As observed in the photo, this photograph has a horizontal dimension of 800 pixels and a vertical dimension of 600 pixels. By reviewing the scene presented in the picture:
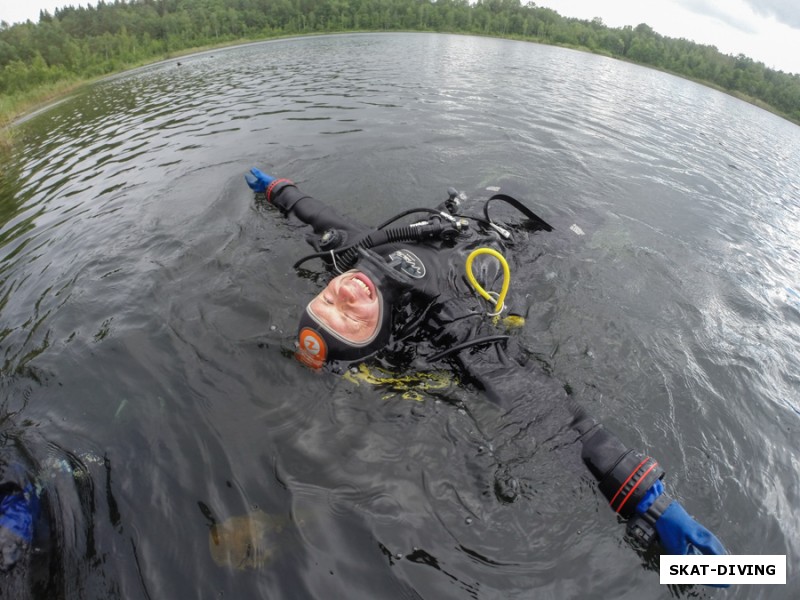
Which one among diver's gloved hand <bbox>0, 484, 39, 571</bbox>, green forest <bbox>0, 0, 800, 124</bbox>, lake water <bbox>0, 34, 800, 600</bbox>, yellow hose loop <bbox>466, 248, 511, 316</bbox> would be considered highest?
green forest <bbox>0, 0, 800, 124</bbox>

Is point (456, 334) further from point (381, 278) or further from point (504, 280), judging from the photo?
point (381, 278)

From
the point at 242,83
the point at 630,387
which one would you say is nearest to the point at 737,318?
the point at 630,387

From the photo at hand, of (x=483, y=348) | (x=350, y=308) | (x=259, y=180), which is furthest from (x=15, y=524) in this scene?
(x=259, y=180)

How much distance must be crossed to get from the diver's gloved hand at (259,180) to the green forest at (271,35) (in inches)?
844

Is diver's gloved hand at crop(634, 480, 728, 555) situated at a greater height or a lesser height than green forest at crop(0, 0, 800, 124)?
lesser

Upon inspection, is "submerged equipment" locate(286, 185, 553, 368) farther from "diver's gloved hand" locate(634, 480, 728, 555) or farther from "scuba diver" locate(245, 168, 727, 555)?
"diver's gloved hand" locate(634, 480, 728, 555)

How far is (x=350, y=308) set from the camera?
2994 millimetres

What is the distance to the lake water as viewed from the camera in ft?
7.43

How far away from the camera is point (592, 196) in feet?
24.8

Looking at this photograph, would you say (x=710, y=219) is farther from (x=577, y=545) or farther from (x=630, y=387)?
(x=577, y=545)

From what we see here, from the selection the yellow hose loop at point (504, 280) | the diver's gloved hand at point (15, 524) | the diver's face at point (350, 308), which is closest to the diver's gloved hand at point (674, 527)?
the yellow hose loop at point (504, 280)

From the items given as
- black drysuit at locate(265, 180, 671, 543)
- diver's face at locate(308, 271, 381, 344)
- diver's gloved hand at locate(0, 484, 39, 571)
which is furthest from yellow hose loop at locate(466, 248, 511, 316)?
diver's gloved hand at locate(0, 484, 39, 571)

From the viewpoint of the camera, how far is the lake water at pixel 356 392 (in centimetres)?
227

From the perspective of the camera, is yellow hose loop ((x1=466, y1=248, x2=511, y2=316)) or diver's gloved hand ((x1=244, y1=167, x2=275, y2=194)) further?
diver's gloved hand ((x1=244, y1=167, x2=275, y2=194))
